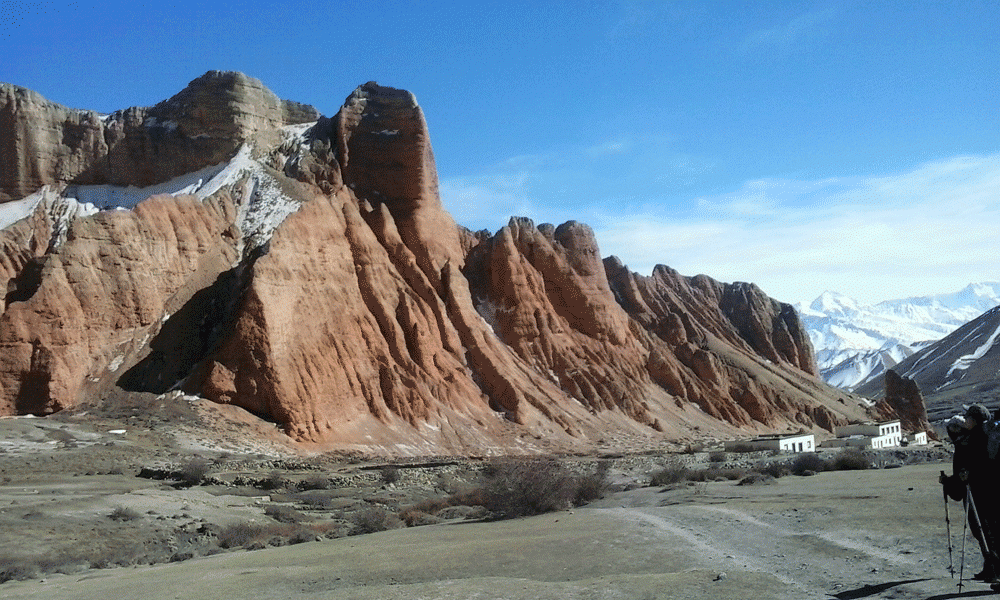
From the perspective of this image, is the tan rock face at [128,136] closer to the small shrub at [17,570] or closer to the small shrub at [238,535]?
the small shrub at [238,535]

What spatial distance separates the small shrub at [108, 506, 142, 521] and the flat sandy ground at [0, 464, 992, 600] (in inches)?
196

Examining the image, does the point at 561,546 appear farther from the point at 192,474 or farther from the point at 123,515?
the point at 192,474

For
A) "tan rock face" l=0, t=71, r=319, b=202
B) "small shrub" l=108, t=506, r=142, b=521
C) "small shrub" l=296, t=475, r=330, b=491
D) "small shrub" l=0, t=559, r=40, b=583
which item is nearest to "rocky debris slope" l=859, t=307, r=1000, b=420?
"tan rock face" l=0, t=71, r=319, b=202

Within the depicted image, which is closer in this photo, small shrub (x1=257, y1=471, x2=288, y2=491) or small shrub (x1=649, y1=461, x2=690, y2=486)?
small shrub (x1=649, y1=461, x2=690, y2=486)

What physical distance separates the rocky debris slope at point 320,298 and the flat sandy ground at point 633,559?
88.9ft

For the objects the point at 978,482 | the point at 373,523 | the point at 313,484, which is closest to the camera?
the point at 978,482

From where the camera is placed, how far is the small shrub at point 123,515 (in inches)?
838

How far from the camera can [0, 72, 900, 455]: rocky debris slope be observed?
42969 millimetres

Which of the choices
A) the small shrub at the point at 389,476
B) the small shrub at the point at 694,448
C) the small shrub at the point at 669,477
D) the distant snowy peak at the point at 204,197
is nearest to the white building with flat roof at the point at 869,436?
the small shrub at the point at 694,448

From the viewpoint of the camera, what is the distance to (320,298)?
49000 millimetres

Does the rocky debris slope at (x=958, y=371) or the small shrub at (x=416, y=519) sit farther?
the rocky debris slope at (x=958, y=371)

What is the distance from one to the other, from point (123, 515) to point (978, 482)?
19166mm

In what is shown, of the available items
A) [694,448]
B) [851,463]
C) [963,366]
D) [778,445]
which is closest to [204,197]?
[694,448]

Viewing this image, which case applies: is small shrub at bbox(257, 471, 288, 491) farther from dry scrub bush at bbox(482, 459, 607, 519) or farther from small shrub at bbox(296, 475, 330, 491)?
dry scrub bush at bbox(482, 459, 607, 519)
